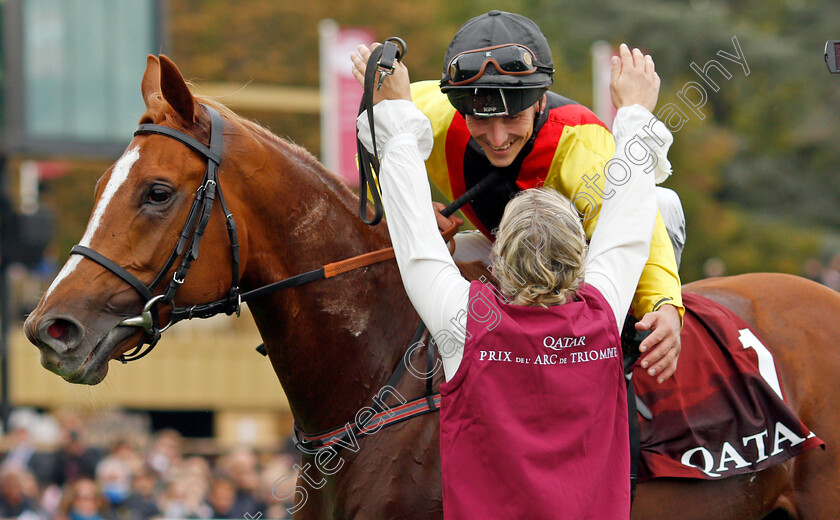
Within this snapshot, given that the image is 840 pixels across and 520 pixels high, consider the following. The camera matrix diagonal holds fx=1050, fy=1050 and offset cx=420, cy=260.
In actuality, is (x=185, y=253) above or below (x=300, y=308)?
above

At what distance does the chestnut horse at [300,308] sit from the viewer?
117 inches

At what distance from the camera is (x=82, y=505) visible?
27.1ft

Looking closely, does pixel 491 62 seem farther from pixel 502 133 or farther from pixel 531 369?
pixel 531 369

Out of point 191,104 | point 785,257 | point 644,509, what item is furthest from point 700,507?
point 785,257

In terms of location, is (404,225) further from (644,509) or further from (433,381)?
(644,509)

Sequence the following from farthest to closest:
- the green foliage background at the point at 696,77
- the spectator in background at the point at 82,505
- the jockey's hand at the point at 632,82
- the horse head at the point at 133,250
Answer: the green foliage background at the point at 696,77 → the spectator in background at the point at 82,505 → the jockey's hand at the point at 632,82 → the horse head at the point at 133,250

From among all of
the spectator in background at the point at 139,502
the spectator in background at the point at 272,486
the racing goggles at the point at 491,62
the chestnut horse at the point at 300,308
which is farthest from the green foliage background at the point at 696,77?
the racing goggles at the point at 491,62

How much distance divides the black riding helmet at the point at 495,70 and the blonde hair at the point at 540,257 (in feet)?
1.95

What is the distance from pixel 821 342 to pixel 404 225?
1.86m

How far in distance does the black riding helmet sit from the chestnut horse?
0.56m

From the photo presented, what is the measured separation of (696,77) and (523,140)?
20.4 m

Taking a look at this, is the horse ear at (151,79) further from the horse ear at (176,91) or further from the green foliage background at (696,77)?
the green foliage background at (696,77)

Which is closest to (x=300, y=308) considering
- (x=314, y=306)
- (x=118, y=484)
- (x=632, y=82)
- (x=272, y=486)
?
(x=314, y=306)

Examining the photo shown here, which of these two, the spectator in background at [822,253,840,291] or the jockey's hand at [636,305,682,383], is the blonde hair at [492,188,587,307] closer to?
the jockey's hand at [636,305,682,383]
